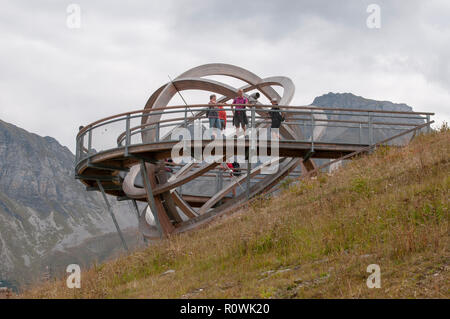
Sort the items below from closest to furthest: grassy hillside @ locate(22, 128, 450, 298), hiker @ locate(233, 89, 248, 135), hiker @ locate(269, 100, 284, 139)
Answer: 1. grassy hillside @ locate(22, 128, 450, 298)
2. hiker @ locate(269, 100, 284, 139)
3. hiker @ locate(233, 89, 248, 135)

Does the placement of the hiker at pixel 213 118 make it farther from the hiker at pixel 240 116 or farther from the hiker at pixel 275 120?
the hiker at pixel 275 120

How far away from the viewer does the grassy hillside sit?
25.1ft

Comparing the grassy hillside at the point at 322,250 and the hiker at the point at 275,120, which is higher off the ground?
the hiker at the point at 275,120

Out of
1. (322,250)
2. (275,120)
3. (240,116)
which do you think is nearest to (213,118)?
(240,116)

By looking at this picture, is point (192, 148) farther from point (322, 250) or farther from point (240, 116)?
point (322, 250)

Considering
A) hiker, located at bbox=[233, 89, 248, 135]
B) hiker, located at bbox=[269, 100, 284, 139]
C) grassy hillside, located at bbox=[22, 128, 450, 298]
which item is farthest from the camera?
hiker, located at bbox=[233, 89, 248, 135]

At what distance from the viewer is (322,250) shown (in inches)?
370

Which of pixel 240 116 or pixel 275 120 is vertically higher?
pixel 240 116

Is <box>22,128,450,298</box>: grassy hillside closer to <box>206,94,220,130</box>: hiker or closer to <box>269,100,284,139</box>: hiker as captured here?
<box>269,100,284,139</box>: hiker

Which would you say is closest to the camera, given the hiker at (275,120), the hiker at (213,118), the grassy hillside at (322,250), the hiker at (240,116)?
the grassy hillside at (322,250)

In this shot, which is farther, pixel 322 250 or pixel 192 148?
pixel 192 148

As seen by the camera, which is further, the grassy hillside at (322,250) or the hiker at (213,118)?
the hiker at (213,118)

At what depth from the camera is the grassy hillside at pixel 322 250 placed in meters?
7.66
